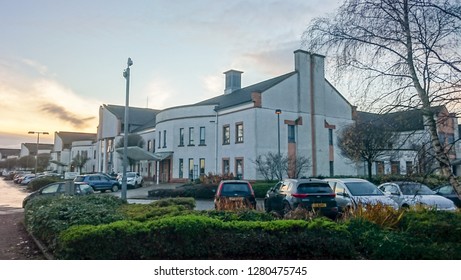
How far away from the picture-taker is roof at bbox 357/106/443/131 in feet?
19.4

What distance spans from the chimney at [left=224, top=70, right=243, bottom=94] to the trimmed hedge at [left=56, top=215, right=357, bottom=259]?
29.7m

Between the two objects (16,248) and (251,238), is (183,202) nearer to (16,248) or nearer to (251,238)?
(16,248)

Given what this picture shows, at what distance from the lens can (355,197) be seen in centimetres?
1066

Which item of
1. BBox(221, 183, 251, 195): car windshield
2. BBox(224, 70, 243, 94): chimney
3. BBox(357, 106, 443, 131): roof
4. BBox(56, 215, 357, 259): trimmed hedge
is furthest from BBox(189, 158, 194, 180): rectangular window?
BBox(357, 106, 443, 131): roof

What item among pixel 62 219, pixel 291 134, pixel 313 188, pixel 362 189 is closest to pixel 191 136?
pixel 291 134

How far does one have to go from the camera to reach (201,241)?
5449 millimetres

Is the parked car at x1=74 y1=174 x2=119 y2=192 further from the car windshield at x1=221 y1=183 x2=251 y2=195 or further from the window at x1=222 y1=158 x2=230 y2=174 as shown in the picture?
the car windshield at x1=221 y1=183 x2=251 y2=195

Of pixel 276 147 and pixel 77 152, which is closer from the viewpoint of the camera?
pixel 276 147

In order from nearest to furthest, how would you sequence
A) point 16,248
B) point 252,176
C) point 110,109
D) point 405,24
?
point 405,24 < point 16,248 < point 252,176 < point 110,109

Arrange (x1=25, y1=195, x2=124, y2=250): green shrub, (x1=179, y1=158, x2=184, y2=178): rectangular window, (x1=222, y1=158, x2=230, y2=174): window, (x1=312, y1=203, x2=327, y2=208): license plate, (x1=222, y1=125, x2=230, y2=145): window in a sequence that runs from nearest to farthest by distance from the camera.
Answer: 1. (x1=25, y1=195, x2=124, y2=250): green shrub
2. (x1=312, y1=203, x2=327, y2=208): license plate
3. (x1=222, y1=158, x2=230, y2=174): window
4. (x1=222, y1=125, x2=230, y2=145): window
5. (x1=179, y1=158, x2=184, y2=178): rectangular window

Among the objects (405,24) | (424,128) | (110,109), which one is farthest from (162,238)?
(110,109)

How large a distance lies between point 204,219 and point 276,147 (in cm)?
2163

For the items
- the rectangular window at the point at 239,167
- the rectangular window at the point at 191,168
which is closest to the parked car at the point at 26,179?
the rectangular window at the point at 191,168

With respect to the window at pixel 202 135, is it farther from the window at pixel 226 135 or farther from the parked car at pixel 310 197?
the parked car at pixel 310 197
